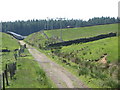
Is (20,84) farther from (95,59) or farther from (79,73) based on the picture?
(95,59)

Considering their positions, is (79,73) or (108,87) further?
(79,73)

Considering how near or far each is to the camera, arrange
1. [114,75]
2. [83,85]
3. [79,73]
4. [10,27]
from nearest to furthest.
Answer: [83,85] → [114,75] → [79,73] → [10,27]

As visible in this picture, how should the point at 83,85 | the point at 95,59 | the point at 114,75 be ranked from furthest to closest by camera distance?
the point at 95,59 < the point at 114,75 < the point at 83,85

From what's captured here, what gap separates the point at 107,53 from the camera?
38.6 m

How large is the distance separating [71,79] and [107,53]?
42.8 feet

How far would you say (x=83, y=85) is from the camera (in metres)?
25.0

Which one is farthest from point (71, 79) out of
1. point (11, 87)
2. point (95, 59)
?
point (95, 59)

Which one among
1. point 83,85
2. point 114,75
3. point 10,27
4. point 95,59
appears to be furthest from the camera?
point 10,27

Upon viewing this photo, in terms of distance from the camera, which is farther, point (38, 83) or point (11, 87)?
point (38, 83)

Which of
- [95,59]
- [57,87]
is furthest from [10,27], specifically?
[57,87]

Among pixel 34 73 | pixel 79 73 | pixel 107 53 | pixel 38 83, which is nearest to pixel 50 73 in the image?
pixel 34 73

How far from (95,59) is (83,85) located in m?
13.7

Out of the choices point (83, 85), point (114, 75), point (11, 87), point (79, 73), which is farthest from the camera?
point (79, 73)

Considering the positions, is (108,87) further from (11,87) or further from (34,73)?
(34,73)
